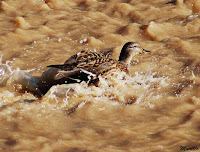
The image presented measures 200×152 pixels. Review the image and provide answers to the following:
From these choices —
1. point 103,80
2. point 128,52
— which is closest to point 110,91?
point 103,80

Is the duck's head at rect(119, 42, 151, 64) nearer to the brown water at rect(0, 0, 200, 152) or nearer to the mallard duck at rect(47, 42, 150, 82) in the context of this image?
the brown water at rect(0, 0, 200, 152)

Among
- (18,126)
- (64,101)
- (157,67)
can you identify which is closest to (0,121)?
(18,126)

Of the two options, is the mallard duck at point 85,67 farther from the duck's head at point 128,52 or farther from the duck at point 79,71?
the duck's head at point 128,52

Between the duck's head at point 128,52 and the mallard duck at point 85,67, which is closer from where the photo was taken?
the mallard duck at point 85,67

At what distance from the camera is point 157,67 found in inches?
256

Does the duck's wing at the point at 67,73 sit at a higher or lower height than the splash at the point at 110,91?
higher

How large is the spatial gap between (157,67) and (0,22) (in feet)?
12.1

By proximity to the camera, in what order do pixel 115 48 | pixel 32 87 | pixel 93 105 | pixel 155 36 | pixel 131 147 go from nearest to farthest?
1. pixel 131 147
2. pixel 93 105
3. pixel 32 87
4. pixel 115 48
5. pixel 155 36

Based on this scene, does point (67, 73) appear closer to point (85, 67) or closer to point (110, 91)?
point (85, 67)

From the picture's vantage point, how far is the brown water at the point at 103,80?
4250 mm

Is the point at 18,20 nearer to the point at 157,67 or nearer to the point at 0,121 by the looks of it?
the point at 157,67

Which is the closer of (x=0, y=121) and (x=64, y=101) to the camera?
(x=0, y=121)

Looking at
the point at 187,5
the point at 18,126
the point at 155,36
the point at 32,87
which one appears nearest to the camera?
the point at 18,126

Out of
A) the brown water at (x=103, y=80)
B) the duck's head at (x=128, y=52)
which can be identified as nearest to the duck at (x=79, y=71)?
the brown water at (x=103, y=80)
